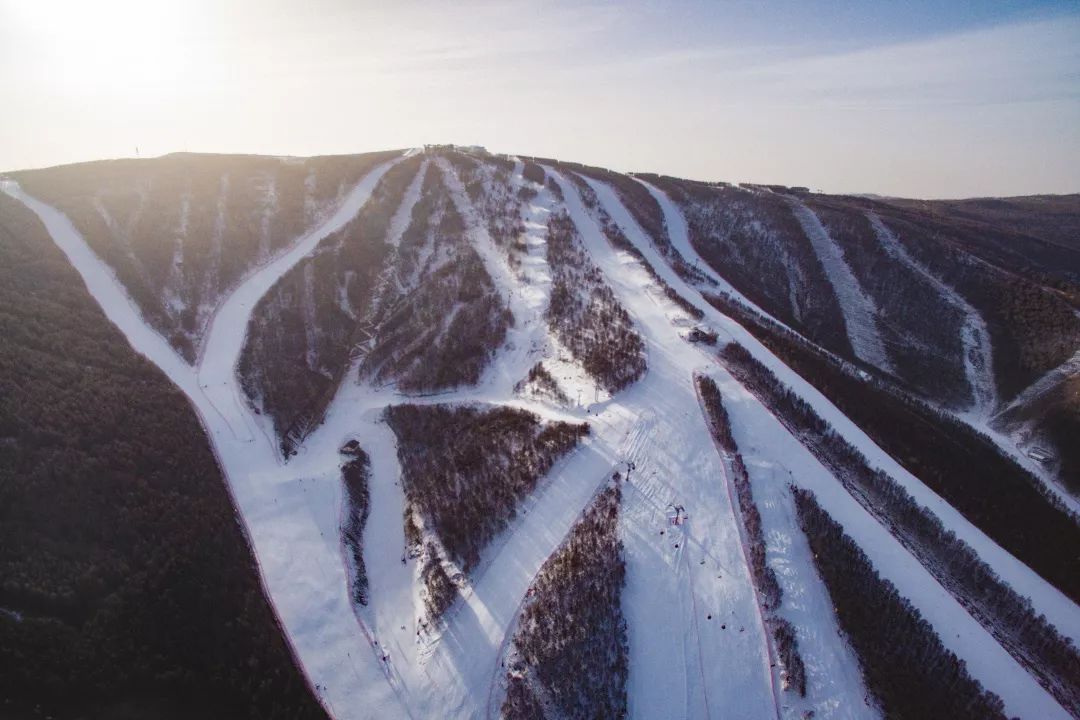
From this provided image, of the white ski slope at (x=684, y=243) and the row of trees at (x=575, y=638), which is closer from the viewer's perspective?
the row of trees at (x=575, y=638)

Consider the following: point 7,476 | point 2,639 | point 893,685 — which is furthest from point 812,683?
point 7,476

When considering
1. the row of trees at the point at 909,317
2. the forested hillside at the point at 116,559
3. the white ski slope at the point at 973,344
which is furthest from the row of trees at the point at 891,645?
the row of trees at the point at 909,317

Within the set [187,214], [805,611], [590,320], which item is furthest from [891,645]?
[187,214]

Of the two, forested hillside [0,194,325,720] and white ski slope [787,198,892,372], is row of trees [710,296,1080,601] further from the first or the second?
forested hillside [0,194,325,720]

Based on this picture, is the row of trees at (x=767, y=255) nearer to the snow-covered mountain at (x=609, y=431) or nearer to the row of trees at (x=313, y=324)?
the snow-covered mountain at (x=609, y=431)

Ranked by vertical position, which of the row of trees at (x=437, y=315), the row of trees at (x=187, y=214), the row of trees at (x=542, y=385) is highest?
the row of trees at (x=187, y=214)

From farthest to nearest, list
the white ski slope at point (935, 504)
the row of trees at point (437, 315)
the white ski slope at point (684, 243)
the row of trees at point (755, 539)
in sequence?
the white ski slope at point (684, 243) < the row of trees at point (437, 315) < the white ski slope at point (935, 504) < the row of trees at point (755, 539)
